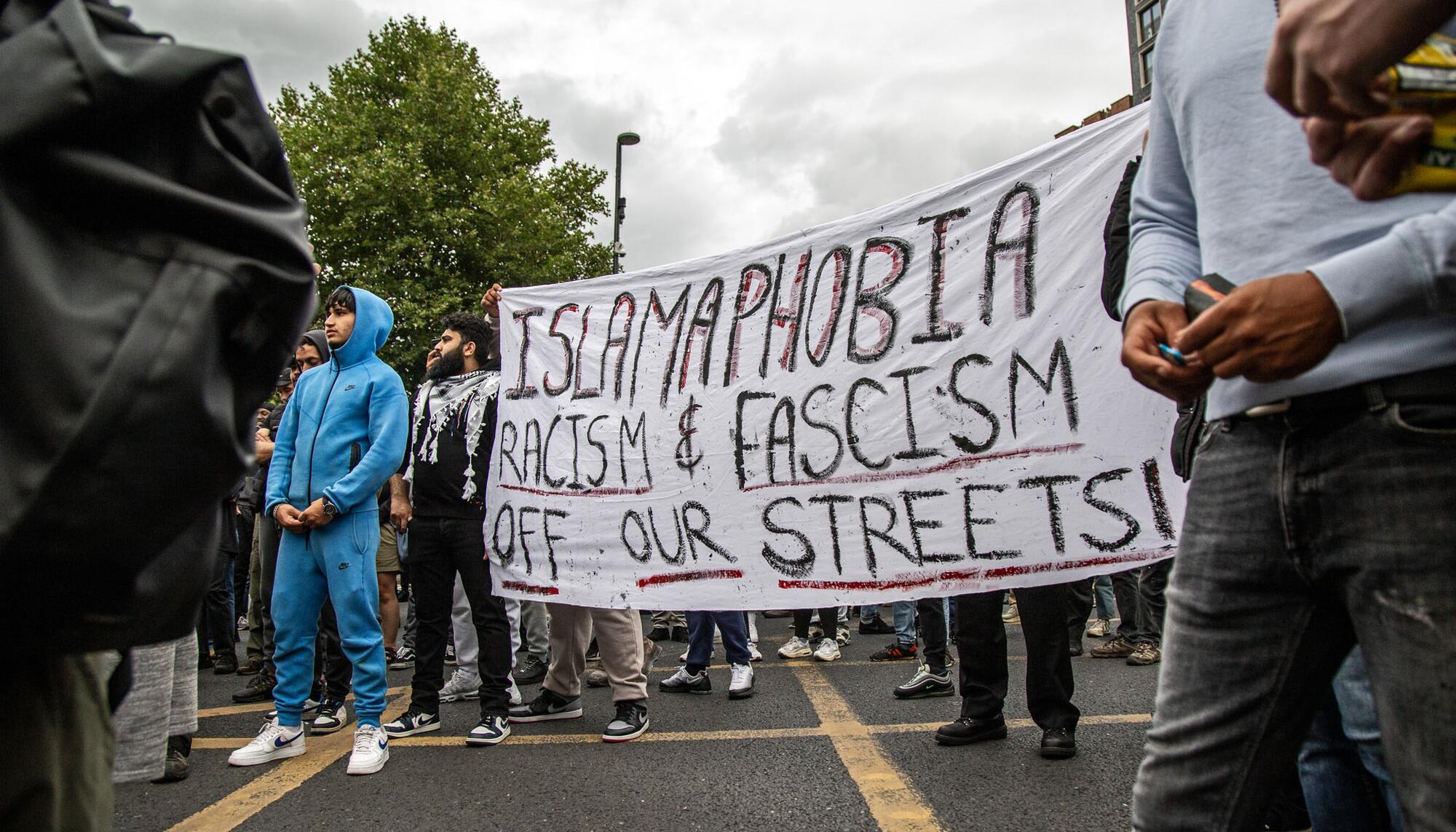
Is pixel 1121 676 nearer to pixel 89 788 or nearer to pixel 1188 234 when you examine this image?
pixel 1188 234

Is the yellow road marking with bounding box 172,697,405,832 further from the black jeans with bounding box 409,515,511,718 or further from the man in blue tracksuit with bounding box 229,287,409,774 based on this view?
the black jeans with bounding box 409,515,511,718

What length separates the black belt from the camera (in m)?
1.01

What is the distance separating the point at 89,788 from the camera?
90 cm

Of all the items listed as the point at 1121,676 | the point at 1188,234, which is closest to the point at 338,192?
the point at 1121,676

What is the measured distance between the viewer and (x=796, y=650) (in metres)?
6.05

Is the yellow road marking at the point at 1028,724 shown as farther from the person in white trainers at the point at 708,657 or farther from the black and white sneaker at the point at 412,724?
the black and white sneaker at the point at 412,724

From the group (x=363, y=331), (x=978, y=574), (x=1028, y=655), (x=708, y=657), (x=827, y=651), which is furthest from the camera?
(x=827, y=651)

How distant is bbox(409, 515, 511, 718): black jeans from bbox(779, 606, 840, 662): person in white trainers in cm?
247

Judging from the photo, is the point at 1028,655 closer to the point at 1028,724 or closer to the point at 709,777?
the point at 1028,724

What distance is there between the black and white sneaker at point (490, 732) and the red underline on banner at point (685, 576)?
93cm

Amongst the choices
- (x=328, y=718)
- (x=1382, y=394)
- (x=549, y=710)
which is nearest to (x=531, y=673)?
(x=549, y=710)

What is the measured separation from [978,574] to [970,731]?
79 cm

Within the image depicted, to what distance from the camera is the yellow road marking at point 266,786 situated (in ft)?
9.52

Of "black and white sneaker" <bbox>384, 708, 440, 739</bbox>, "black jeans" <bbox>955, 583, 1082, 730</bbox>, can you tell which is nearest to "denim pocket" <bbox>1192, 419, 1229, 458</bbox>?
"black jeans" <bbox>955, 583, 1082, 730</bbox>
